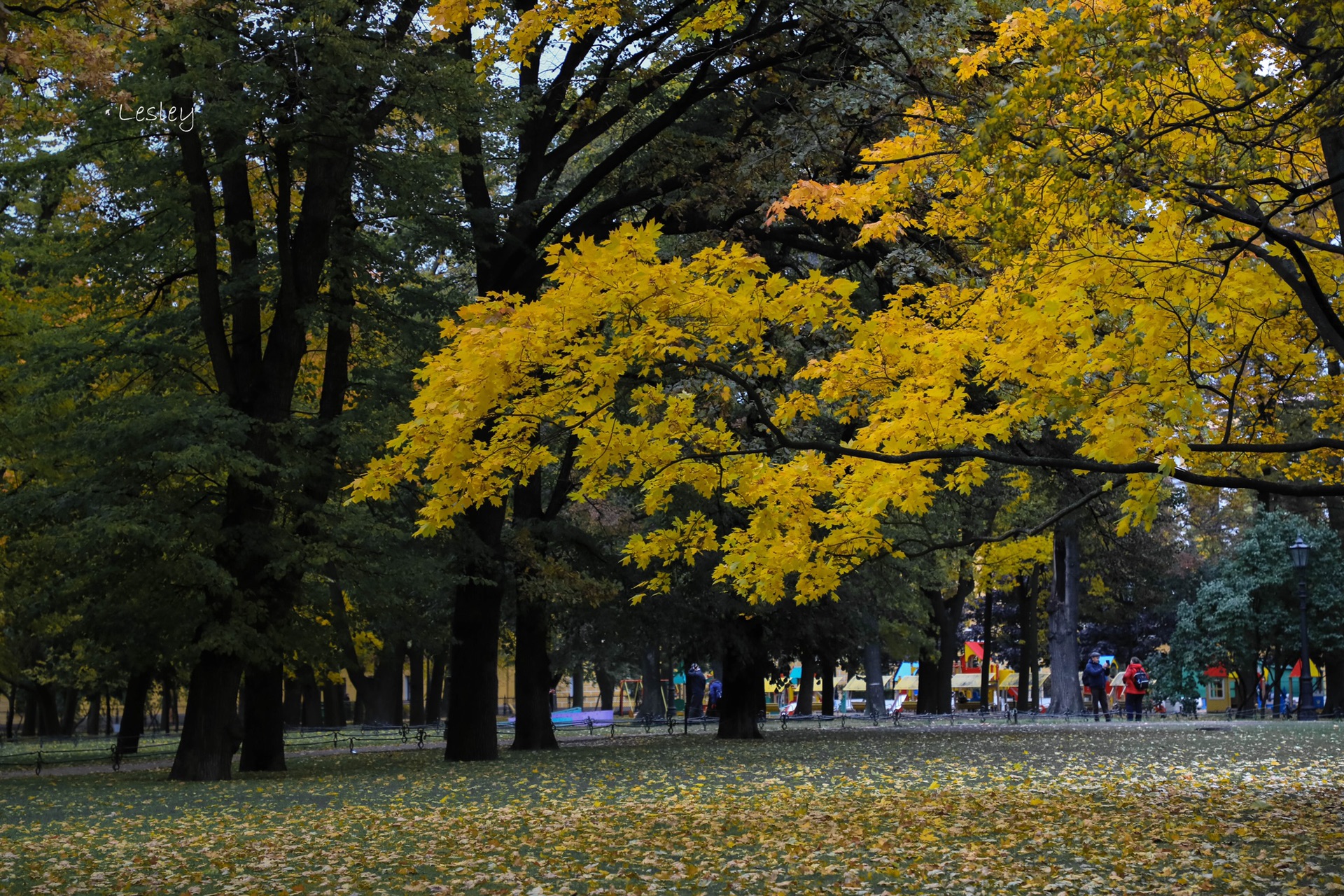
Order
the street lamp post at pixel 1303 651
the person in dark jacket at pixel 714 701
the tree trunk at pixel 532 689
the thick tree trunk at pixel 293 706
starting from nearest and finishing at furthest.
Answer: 1. the tree trunk at pixel 532 689
2. the street lamp post at pixel 1303 651
3. the person in dark jacket at pixel 714 701
4. the thick tree trunk at pixel 293 706

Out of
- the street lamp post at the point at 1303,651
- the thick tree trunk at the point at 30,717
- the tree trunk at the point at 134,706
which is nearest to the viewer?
the tree trunk at the point at 134,706

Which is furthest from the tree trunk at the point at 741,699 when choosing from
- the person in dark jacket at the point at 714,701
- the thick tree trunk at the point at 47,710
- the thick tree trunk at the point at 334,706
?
the thick tree trunk at the point at 47,710

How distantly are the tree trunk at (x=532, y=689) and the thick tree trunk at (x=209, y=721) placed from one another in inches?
318

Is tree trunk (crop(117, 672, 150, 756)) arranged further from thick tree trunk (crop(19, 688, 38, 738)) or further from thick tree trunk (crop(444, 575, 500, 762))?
thick tree trunk (crop(19, 688, 38, 738))

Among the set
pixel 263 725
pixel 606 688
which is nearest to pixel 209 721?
pixel 263 725

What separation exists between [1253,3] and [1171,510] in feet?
140

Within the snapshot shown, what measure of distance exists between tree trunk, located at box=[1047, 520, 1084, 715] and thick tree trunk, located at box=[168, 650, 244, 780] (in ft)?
93.5

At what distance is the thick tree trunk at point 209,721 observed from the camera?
19.5 m

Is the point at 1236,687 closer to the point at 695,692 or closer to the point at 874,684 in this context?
the point at 874,684

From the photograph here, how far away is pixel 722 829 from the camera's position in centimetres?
1107

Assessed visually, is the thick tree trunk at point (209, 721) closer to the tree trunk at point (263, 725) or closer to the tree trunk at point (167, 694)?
the tree trunk at point (263, 725)

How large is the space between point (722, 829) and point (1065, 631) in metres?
33.7

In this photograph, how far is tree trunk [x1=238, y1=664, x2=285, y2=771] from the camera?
22.0 m

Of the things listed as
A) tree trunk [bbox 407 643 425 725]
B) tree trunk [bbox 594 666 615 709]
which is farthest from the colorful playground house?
tree trunk [bbox 407 643 425 725]
